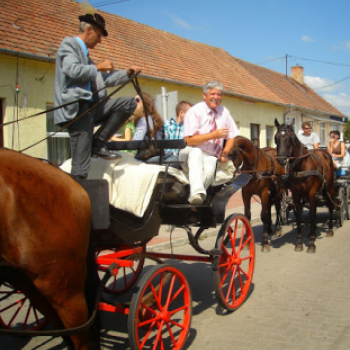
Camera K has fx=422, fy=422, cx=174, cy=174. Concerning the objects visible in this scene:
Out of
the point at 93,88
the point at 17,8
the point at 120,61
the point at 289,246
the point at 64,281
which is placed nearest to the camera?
the point at 64,281

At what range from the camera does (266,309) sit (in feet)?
14.9

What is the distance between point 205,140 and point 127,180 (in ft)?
4.08

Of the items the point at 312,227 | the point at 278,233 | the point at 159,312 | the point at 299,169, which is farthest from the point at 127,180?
the point at 278,233

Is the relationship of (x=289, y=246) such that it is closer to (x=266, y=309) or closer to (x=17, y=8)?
(x=266, y=309)

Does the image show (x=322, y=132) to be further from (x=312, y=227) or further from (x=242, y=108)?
(x=312, y=227)

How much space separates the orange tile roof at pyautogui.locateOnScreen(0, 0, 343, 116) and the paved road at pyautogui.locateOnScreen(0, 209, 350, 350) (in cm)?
795

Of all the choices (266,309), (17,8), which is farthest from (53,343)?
(17,8)

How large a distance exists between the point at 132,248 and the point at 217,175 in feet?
4.08

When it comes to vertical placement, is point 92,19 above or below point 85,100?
above

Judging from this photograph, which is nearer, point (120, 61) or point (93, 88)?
point (93, 88)

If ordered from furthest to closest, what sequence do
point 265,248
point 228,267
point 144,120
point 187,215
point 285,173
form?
point 285,173
point 265,248
point 144,120
point 228,267
point 187,215

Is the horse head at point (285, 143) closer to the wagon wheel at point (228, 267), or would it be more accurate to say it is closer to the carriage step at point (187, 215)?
the wagon wheel at point (228, 267)

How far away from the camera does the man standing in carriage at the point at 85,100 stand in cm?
316

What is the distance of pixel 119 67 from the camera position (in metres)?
13.2
